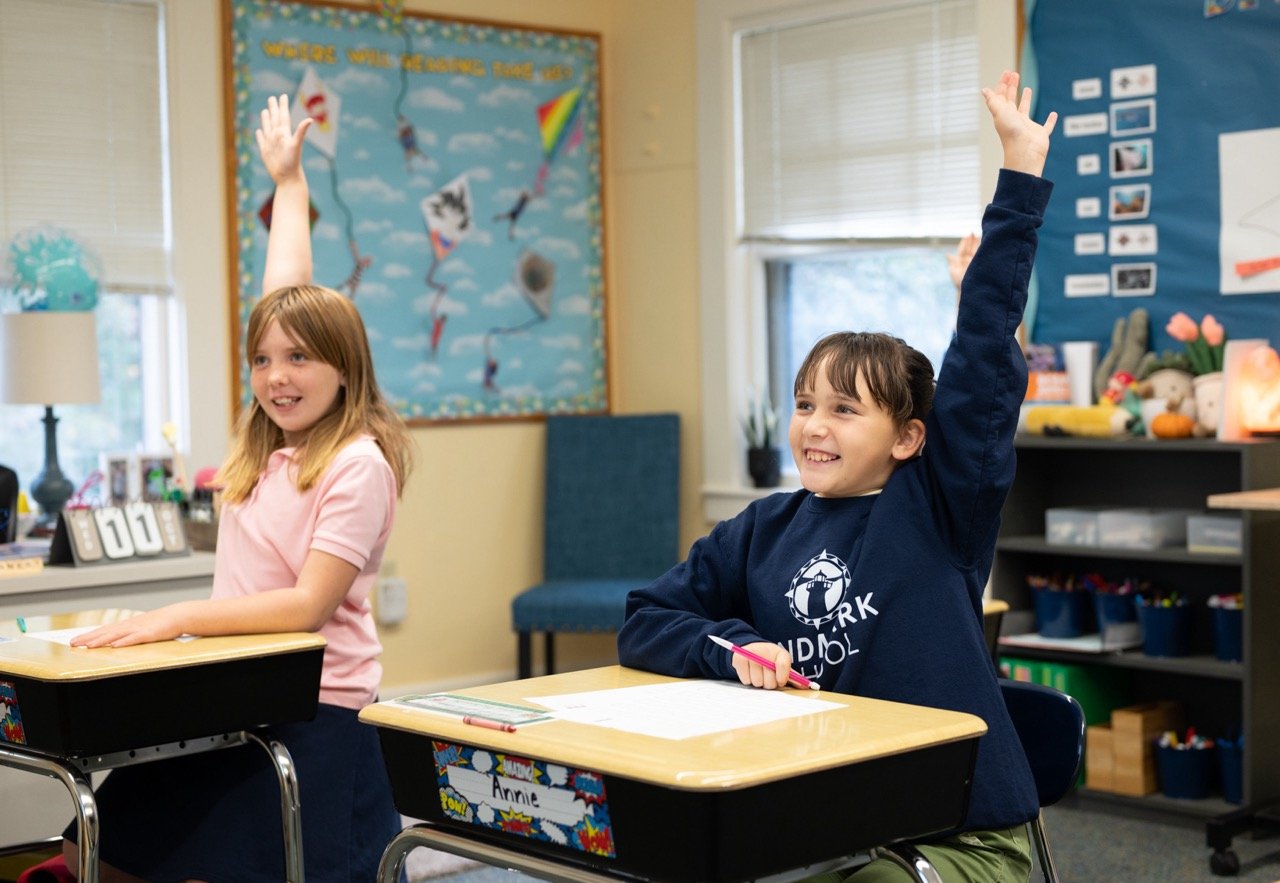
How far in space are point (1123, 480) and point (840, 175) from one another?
139cm

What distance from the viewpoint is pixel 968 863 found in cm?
174

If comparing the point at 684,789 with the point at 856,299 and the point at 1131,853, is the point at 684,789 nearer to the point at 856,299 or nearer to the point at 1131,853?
the point at 1131,853

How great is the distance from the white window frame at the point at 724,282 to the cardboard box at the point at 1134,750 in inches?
62.3

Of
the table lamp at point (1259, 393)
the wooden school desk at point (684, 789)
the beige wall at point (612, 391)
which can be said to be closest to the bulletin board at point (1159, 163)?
the table lamp at point (1259, 393)

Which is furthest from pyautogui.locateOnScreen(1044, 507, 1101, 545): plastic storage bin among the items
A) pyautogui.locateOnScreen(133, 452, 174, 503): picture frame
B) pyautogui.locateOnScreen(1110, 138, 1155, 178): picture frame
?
pyautogui.locateOnScreen(133, 452, 174, 503): picture frame

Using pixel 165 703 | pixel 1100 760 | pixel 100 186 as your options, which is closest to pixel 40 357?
pixel 100 186

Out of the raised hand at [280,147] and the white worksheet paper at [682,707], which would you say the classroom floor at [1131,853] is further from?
the white worksheet paper at [682,707]

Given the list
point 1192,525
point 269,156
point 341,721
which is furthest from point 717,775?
point 1192,525

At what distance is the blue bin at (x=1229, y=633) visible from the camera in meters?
3.92

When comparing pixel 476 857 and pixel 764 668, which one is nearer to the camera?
pixel 476 857

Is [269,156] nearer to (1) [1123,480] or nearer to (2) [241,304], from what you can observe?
(2) [241,304]

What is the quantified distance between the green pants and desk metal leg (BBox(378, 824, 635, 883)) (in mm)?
359

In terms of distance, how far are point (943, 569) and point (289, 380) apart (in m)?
1.13

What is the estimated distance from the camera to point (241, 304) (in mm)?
4871
